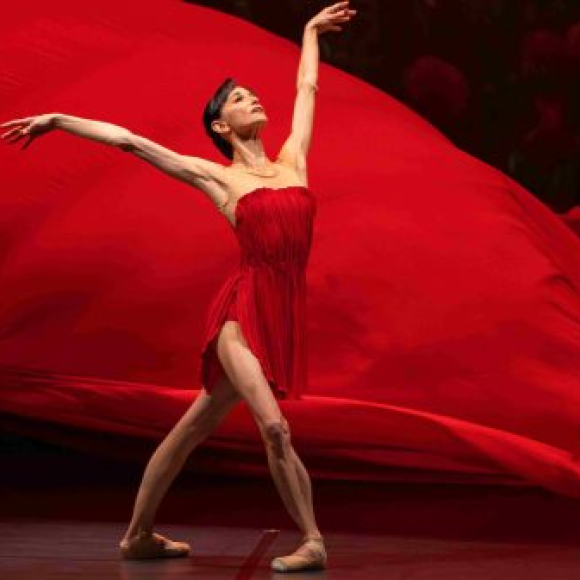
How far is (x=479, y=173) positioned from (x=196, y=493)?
978 millimetres

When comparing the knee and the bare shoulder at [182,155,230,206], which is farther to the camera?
the bare shoulder at [182,155,230,206]

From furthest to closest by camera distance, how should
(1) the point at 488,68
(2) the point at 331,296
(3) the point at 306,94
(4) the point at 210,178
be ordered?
(1) the point at 488,68, (2) the point at 331,296, (3) the point at 306,94, (4) the point at 210,178

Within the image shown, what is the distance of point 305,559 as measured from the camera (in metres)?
2.61

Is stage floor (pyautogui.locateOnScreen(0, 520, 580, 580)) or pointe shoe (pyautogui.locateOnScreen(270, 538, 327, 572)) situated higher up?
pointe shoe (pyautogui.locateOnScreen(270, 538, 327, 572))

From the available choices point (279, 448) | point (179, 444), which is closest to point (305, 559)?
point (279, 448)

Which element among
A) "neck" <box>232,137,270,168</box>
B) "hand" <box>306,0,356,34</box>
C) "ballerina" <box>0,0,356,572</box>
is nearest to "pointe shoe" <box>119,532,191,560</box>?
"ballerina" <box>0,0,356,572</box>

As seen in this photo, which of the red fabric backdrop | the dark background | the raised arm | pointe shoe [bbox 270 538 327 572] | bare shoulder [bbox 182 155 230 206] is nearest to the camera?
pointe shoe [bbox 270 538 327 572]

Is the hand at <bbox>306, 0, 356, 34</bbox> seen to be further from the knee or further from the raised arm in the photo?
the knee

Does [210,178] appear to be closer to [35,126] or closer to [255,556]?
[35,126]

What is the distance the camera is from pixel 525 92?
A: 446cm

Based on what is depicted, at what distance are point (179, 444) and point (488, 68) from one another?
6.69ft

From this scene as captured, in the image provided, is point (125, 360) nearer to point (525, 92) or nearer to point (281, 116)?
point (281, 116)

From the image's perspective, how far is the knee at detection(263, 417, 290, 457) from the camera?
2.62 meters

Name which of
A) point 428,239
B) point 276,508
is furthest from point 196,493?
point 428,239
